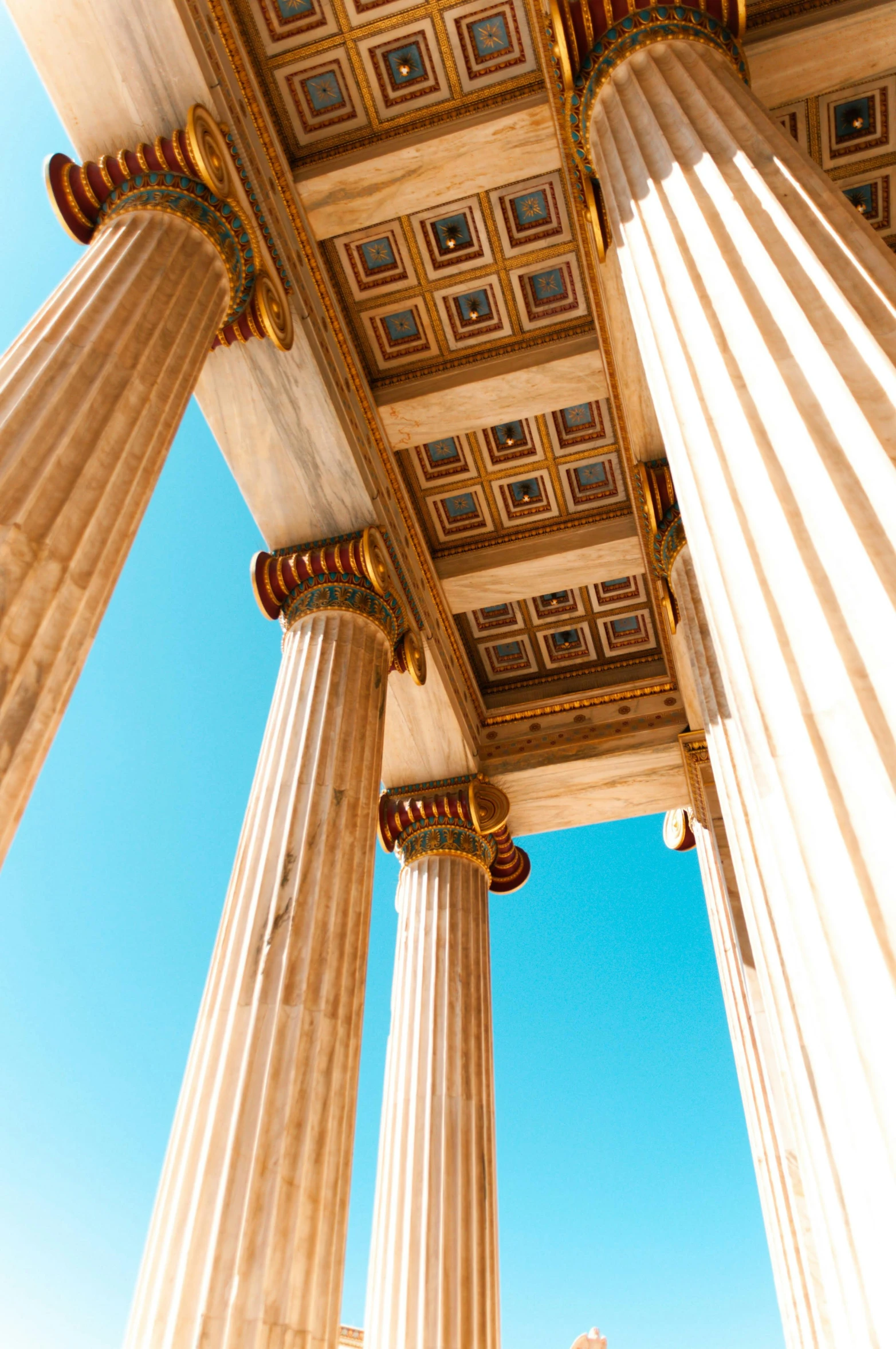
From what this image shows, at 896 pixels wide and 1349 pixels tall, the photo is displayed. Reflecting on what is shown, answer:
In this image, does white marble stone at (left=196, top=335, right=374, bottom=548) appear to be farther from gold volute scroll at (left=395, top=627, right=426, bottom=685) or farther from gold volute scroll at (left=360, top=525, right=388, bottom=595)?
Result: gold volute scroll at (left=395, top=627, right=426, bottom=685)

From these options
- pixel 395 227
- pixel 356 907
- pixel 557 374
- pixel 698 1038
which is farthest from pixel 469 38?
pixel 698 1038

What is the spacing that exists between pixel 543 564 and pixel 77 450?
7.97 m

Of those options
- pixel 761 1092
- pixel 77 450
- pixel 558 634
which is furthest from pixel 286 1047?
pixel 558 634

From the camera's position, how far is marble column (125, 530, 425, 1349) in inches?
224

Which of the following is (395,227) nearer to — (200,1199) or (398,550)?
(398,550)

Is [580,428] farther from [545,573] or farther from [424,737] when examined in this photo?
[424,737]

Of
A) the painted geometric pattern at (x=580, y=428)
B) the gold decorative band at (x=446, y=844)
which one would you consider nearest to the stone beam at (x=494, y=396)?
the painted geometric pattern at (x=580, y=428)

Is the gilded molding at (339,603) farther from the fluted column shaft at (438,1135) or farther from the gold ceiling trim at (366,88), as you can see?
the gold ceiling trim at (366,88)

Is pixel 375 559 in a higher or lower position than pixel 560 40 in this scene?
higher

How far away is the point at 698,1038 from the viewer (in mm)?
23641

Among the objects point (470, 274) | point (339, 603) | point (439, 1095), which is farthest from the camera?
point (470, 274)

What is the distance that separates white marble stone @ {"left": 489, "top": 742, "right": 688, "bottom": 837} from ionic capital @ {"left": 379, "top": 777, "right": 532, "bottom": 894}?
51 centimetres

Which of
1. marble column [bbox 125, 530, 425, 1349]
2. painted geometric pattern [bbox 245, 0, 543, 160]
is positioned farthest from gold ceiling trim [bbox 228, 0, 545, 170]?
marble column [bbox 125, 530, 425, 1349]

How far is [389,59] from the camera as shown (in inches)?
365
